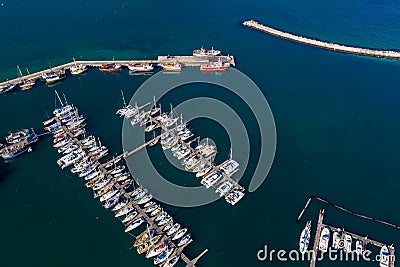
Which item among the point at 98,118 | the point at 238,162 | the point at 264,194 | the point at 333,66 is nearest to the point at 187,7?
the point at 333,66

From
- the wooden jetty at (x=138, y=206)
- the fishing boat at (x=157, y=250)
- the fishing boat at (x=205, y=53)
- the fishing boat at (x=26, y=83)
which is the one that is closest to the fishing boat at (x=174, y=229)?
the wooden jetty at (x=138, y=206)

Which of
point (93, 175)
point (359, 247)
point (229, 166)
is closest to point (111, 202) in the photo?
point (93, 175)

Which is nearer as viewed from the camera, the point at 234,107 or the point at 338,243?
the point at 338,243

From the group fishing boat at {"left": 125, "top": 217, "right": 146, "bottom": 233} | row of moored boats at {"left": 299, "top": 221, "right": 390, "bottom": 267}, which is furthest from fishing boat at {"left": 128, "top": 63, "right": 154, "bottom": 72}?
row of moored boats at {"left": 299, "top": 221, "right": 390, "bottom": 267}

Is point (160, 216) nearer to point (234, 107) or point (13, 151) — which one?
point (13, 151)

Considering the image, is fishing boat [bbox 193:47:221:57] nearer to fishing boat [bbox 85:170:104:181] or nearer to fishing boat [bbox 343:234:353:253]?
fishing boat [bbox 85:170:104:181]
